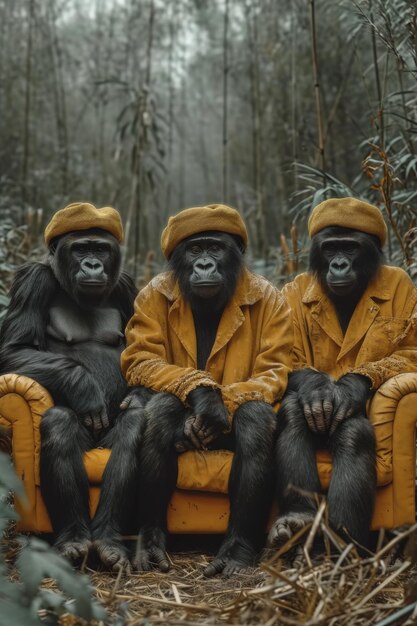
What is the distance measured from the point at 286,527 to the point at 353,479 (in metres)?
0.27

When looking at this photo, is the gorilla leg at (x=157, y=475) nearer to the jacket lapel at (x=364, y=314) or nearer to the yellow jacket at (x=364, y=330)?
the yellow jacket at (x=364, y=330)

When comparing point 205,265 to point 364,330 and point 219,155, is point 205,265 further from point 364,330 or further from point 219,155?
point 219,155

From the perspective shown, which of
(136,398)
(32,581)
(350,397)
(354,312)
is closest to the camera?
(32,581)

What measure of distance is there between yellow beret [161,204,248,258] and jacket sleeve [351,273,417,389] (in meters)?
0.70

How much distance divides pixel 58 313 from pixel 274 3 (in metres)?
6.57

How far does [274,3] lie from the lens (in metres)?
8.95

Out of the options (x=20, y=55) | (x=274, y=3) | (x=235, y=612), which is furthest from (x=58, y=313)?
(x=20, y=55)

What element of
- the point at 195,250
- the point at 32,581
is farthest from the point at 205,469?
the point at 32,581

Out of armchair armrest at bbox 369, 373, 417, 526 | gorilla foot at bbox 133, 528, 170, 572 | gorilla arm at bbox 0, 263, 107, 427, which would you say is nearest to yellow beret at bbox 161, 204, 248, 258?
gorilla arm at bbox 0, 263, 107, 427

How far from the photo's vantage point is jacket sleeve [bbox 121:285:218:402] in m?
3.00

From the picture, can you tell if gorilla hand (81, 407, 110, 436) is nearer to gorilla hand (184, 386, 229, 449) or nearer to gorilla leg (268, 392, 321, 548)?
gorilla hand (184, 386, 229, 449)

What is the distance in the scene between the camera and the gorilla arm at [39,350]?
123 inches

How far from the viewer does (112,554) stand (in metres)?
2.73

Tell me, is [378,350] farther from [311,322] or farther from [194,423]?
[194,423]
